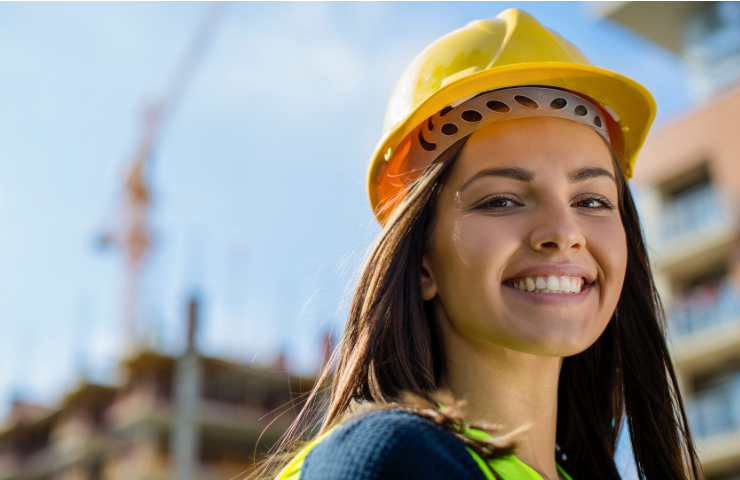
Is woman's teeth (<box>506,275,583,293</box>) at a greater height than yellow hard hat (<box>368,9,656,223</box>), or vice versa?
yellow hard hat (<box>368,9,656,223</box>)

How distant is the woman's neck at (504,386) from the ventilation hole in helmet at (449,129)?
48 cm

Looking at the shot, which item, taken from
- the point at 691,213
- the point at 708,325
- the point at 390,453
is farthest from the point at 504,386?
the point at 691,213

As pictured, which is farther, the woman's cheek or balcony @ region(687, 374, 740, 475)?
balcony @ region(687, 374, 740, 475)

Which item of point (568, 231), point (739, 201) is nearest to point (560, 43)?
point (568, 231)

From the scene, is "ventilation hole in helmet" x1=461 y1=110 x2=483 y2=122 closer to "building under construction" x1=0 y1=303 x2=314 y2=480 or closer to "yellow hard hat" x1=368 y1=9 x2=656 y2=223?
"yellow hard hat" x1=368 y1=9 x2=656 y2=223

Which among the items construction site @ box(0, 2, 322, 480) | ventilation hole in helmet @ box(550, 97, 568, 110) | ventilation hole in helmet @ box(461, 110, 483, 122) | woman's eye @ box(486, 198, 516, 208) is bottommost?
construction site @ box(0, 2, 322, 480)

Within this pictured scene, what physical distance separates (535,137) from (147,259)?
59.5 metres

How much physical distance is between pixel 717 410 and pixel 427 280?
2135 centimetres

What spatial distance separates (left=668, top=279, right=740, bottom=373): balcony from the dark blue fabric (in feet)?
70.4

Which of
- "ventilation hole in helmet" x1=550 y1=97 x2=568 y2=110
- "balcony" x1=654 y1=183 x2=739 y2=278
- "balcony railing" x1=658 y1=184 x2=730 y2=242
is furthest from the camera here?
"balcony railing" x1=658 y1=184 x2=730 y2=242

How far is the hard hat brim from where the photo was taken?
1.76 m

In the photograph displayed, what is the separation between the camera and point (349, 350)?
5.41 feet

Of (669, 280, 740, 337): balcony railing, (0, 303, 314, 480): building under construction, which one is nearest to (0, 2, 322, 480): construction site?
(0, 303, 314, 480): building under construction

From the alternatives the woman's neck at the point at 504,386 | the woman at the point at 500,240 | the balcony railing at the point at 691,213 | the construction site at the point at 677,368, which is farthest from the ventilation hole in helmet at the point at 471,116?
the balcony railing at the point at 691,213
